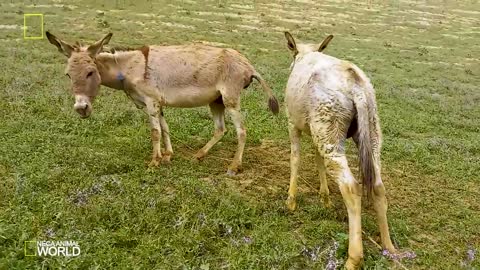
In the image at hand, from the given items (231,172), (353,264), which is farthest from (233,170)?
(353,264)

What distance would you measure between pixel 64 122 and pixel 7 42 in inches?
378

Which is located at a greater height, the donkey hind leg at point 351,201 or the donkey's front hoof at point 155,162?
the donkey hind leg at point 351,201

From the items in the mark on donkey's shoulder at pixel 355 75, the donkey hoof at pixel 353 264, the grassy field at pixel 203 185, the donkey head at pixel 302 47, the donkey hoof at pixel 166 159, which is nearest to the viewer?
the donkey hoof at pixel 353 264

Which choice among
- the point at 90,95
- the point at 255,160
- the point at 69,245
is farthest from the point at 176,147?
the point at 69,245

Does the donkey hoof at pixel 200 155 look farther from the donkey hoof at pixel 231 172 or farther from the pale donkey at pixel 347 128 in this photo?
the pale donkey at pixel 347 128

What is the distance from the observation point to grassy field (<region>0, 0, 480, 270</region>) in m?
4.86

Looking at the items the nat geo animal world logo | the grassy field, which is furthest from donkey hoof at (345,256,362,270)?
the nat geo animal world logo

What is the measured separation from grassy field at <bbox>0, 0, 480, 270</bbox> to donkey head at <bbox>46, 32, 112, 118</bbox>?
86 cm

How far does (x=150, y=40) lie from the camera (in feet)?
64.3

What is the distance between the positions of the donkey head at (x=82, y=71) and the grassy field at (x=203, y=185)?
858 millimetres

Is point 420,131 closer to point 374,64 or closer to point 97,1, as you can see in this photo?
point 374,64

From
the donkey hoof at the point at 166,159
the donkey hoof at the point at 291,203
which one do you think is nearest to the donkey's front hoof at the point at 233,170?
the donkey hoof at the point at 166,159

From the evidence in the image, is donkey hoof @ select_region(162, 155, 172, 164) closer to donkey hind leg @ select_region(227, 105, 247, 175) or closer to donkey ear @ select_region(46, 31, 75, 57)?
donkey hind leg @ select_region(227, 105, 247, 175)

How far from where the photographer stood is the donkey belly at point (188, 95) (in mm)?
7562
